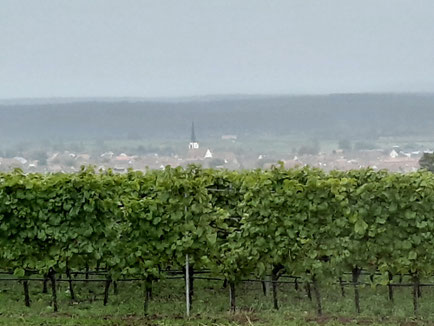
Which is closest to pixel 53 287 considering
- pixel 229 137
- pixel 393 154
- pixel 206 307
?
pixel 206 307

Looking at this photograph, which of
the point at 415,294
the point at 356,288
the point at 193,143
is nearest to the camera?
the point at 415,294

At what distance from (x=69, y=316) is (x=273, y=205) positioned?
209 cm

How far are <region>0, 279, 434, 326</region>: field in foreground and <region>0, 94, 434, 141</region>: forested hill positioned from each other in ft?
10.8

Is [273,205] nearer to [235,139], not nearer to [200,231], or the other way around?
[200,231]

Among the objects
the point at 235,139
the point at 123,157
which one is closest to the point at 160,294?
the point at 123,157

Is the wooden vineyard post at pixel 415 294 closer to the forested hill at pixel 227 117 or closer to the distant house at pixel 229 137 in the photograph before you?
the forested hill at pixel 227 117

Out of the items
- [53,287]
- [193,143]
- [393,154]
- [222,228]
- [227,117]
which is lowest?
[53,287]

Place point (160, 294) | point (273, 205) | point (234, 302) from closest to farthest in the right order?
point (273, 205) < point (234, 302) < point (160, 294)

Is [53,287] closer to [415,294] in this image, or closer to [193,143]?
[415,294]

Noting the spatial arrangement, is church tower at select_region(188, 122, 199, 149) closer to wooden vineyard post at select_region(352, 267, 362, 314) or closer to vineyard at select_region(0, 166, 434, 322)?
vineyard at select_region(0, 166, 434, 322)

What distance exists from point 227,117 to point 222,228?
4591 millimetres

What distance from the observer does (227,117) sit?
9594 mm

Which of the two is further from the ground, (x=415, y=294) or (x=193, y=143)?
(x=193, y=143)

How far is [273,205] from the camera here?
16.4ft
